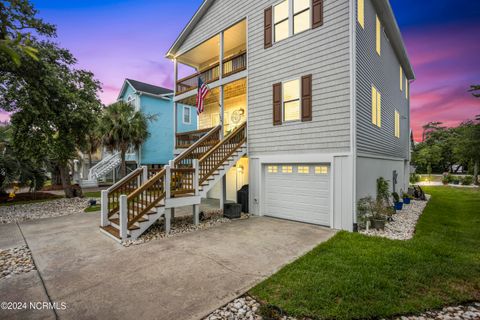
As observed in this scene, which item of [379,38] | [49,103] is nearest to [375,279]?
[379,38]

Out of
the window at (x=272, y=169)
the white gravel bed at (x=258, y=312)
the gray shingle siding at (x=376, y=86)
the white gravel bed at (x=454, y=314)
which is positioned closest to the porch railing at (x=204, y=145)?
the window at (x=272, y=169)

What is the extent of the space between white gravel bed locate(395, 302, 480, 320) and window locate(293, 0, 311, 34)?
815 cm

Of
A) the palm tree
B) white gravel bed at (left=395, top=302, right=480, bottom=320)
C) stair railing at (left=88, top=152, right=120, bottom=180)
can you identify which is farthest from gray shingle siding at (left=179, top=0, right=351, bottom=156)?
stair railing at (left=88, top=152, right=120, bottom=180)

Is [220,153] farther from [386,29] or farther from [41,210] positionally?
[386,29]

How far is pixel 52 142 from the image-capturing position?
10.6 m

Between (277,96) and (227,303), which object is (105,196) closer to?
(227,303)

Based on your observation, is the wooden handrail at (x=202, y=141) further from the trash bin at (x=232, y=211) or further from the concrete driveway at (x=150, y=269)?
the concrete driveway at (x=150, y=269)

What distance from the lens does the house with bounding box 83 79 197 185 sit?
65.5ft

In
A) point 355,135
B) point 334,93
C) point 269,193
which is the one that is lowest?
point 269,193

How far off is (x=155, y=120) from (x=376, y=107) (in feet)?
55.3

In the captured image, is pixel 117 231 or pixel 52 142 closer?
pixel 117 231

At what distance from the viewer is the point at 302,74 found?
25.7 feet

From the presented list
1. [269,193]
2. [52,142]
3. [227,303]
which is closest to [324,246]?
[227,303]

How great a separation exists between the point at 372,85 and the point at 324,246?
6500 mm
